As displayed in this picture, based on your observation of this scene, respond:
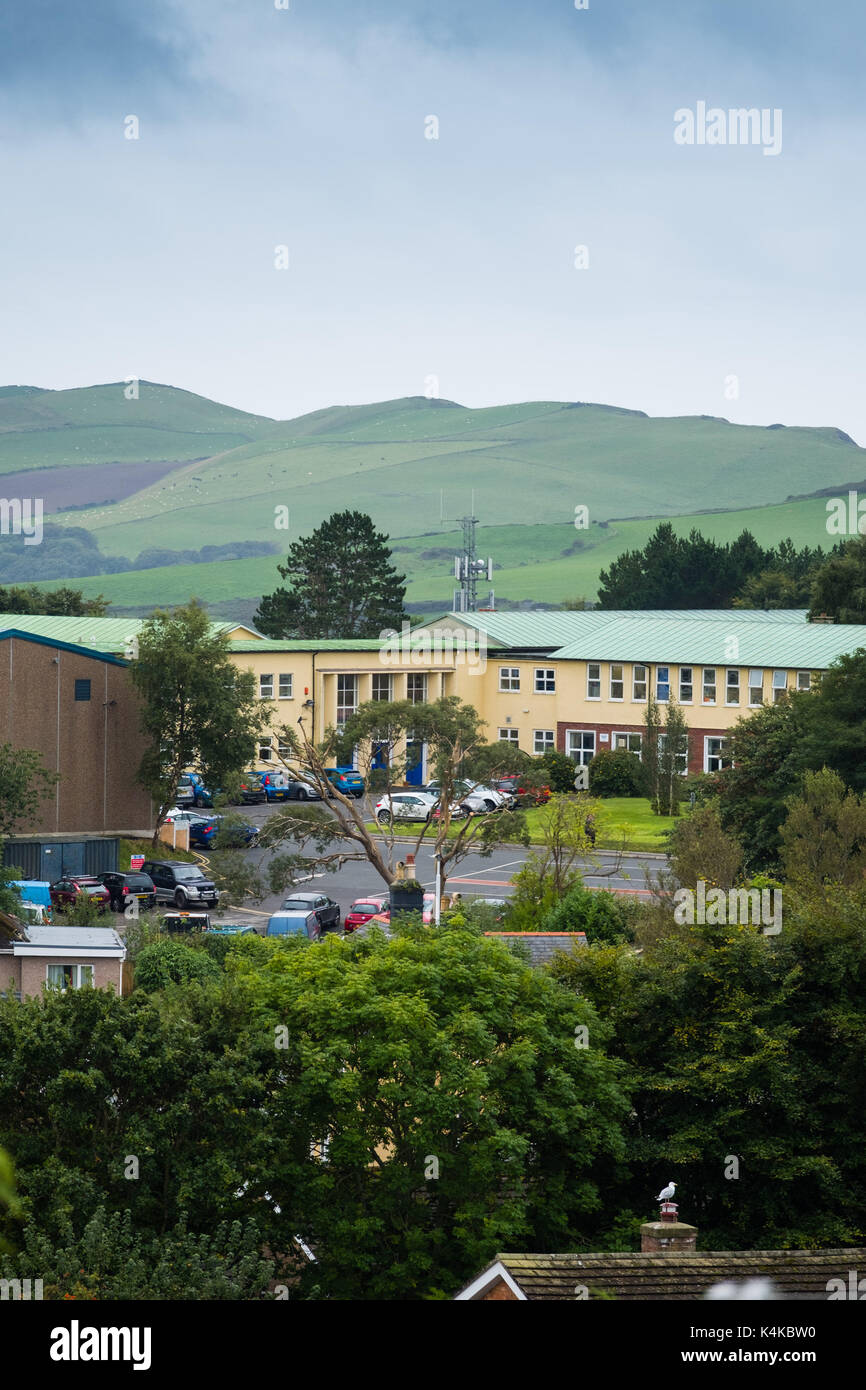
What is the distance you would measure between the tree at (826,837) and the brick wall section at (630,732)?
27.6 meters

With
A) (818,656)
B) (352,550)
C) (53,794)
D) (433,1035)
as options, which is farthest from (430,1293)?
(352,550)

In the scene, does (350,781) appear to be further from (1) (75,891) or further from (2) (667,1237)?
(2) (667,1237)

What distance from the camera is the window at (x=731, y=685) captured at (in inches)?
2766

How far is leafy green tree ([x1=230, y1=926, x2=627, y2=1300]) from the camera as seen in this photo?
63.9 feet

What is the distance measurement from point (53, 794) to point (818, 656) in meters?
35.6

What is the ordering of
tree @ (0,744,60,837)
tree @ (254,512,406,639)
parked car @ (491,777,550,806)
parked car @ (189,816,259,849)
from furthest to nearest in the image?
tree @ (254,512,406,639)
parked car @ (189,816,259,849)
parked car @ (491,777,550,806)
tree @ (0,744,60,837)

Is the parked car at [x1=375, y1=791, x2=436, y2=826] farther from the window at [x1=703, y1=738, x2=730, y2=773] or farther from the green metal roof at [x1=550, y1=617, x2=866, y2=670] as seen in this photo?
the green metal roof at [x1=550, y1=617, x2=866, y2=670]

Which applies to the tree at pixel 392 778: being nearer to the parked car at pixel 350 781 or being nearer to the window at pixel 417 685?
the parked car at pixel 350 781

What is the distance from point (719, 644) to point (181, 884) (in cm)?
3435

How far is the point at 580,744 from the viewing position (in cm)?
7469

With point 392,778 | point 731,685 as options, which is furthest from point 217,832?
point 731,685

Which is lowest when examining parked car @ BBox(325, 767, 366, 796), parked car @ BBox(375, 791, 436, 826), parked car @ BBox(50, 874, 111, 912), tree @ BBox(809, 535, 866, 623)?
parked car @ BBox(50, 874, 111, 912)

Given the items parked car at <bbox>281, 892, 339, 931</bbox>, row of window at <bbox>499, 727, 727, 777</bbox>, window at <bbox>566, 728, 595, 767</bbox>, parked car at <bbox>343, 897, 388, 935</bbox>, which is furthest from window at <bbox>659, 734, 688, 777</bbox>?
parked car at <bbox>281, 892, 339, 931</bbox>

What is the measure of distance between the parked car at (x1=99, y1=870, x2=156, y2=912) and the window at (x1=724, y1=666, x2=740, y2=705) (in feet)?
109
